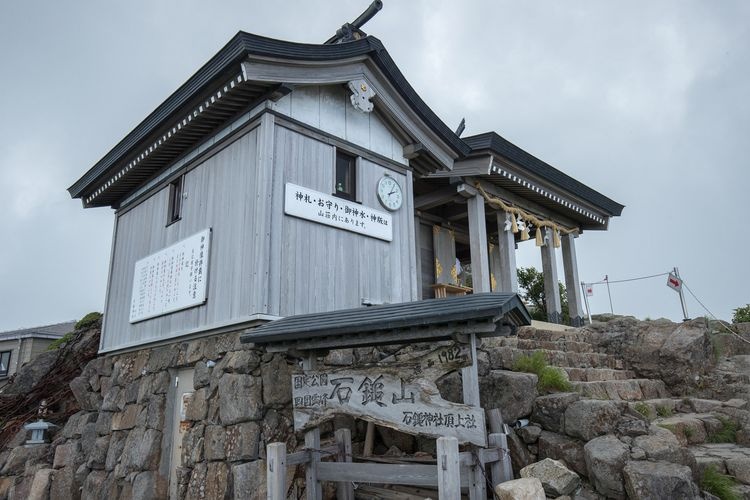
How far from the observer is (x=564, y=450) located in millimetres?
5512

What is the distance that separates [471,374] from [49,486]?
28.7 ft

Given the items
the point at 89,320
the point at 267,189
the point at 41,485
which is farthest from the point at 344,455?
the point at 89,320

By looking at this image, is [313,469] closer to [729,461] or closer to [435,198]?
[729,461]

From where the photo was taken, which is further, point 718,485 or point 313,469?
point 313,469

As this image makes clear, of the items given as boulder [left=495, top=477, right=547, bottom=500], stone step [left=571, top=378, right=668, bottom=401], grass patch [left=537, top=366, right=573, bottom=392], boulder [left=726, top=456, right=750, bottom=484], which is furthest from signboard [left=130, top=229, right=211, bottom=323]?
boulder [left=726, top=456, right=750, bottom=484]

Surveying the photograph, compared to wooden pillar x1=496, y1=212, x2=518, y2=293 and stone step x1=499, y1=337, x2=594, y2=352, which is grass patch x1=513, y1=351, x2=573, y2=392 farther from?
wooden pillar x1=496, y1=212, x2=518, y2=293

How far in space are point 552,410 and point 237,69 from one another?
5.76m

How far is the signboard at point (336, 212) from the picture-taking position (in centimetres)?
764

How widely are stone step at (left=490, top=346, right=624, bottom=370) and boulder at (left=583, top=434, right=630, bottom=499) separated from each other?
1.73 m

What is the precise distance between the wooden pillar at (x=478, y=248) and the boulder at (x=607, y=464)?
22.3 feet

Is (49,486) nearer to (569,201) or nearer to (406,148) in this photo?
(406,148)

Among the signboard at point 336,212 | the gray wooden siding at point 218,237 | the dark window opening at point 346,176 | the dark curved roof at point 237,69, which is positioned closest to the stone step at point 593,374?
the signboard at point 336,212

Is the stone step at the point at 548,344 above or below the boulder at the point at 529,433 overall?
above

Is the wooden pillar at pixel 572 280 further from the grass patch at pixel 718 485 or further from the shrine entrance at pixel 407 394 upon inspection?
the shrine entrance at pixel 407 394
